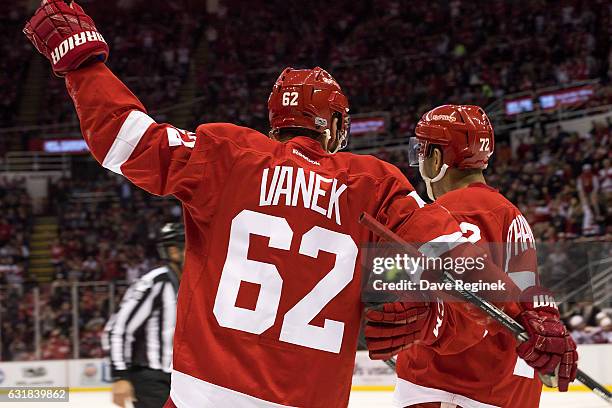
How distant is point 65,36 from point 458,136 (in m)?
1.33

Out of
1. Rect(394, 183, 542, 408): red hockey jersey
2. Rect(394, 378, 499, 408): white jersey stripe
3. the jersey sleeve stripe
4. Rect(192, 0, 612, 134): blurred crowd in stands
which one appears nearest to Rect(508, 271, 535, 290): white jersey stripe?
Rect(394, 183, 542, 408): red hockey jersey

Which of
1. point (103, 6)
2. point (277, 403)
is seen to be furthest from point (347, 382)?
point (103, 6)

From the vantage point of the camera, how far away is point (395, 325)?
6.26 ft

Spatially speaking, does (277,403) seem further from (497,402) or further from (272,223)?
(497,402)

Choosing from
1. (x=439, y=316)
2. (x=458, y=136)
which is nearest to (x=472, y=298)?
(x=439, y=316)

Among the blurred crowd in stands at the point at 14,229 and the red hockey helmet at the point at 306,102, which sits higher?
the blurred crowd in stands at the point at 14,229

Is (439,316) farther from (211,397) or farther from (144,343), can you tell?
(144,343)

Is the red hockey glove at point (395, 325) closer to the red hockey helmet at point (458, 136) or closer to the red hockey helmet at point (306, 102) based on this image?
the red hockey helmet at point (306, 102)

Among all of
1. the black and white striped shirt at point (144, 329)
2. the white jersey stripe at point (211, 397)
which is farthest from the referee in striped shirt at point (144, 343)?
the white jersey stripe at point (211, 397)

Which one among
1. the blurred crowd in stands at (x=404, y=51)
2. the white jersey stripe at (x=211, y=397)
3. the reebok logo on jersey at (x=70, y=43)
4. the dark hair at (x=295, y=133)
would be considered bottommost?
the white jersey stripe at (x=211, y=397)

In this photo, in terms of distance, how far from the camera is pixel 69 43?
180cm

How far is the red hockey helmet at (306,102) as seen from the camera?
1.99 meters

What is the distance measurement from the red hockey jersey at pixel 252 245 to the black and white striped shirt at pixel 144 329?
1763 millimetres

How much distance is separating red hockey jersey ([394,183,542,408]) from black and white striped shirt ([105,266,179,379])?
132 centimetres
